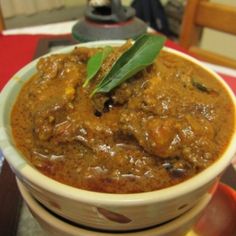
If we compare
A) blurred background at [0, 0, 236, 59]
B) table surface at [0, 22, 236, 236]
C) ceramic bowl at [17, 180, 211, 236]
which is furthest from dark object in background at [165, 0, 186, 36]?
ceramic bowl at [17, 180, 211, 236]

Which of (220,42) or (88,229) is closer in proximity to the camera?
(88,229)

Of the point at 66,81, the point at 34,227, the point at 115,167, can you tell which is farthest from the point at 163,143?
the point at 34,227

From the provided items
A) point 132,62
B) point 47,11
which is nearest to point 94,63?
point 132,62

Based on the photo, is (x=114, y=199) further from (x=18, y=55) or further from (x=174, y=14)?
(x=174, y=14)

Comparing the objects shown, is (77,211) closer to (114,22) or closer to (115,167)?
(115,167)

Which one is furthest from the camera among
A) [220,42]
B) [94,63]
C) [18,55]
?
[220,42]

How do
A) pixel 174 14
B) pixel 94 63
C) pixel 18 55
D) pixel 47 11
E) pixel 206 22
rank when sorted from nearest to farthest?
pixel 94 63 < pixel 18 55 < pixel 206 22 < pixel 174 14 < pixel 47 11

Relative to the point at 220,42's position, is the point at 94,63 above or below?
above
